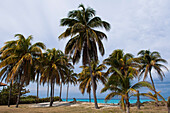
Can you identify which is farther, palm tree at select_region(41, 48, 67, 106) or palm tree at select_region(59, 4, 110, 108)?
Result: palm tree at select_region(41, 48, 67, 106)

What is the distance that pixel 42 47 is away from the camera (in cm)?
2142

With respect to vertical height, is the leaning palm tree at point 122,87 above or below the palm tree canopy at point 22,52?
below

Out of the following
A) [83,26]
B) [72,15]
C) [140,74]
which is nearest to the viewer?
[83,26]

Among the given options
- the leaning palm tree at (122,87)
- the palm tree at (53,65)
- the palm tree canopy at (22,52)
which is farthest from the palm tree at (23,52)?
the leaning palm tree at (122,87)

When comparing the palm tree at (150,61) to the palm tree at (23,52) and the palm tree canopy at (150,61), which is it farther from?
the palm tree at (23,52)

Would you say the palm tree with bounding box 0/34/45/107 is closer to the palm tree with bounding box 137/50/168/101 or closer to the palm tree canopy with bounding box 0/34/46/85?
the palm tree canopy with bounding box 0/34/46/85

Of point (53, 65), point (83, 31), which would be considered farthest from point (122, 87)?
point (53, 65)

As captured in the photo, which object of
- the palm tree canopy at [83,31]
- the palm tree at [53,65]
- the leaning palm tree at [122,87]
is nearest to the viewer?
the leaning palm tree at [122,87]

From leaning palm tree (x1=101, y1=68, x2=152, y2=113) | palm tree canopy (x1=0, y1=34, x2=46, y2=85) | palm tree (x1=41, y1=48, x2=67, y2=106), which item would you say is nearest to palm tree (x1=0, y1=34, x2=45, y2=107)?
palm tree canopy (x1=0, y1=34, x2=46, y2=85)

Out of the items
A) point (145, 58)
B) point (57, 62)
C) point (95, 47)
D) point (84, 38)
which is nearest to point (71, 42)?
point (84, 38)

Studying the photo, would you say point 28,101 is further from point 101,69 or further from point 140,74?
point 140,74

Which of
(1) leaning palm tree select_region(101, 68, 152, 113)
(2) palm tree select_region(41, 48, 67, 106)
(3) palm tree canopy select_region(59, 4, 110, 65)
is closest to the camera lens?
(1) leaning palm tree select_region(101, 68, 152, 113)

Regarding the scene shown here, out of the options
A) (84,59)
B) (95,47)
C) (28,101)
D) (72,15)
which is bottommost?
(28,101)

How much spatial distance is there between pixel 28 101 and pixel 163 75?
92.3 feet
